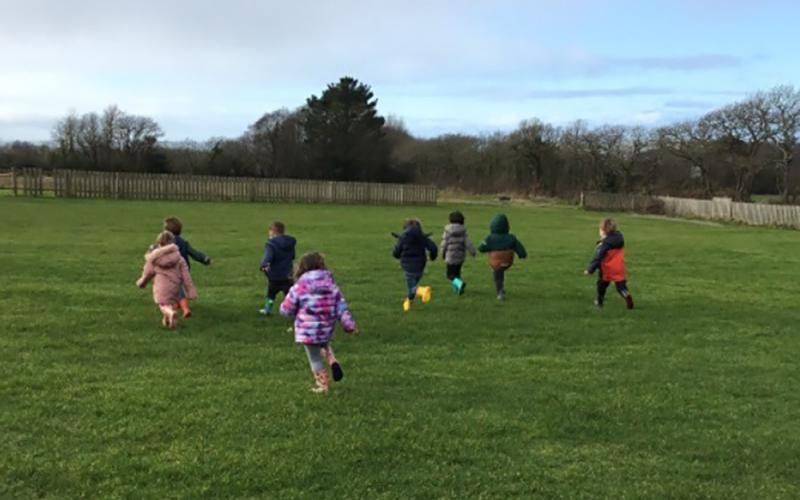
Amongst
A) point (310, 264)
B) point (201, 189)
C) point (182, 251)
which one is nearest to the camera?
point (310, 264)

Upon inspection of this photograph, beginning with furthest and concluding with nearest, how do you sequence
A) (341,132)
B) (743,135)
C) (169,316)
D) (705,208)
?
(341,132), (743,135), (705,208), (169,316)

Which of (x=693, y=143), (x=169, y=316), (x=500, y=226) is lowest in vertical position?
(x=169, y=316)

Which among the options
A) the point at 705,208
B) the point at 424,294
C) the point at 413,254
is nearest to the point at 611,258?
the point at 424,294

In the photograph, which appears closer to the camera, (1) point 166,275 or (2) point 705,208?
(1) point 166,275

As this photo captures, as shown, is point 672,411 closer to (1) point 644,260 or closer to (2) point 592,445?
(2) point 592,445

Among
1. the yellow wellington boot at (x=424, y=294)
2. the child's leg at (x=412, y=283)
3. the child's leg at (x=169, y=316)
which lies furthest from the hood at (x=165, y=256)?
the yellow wellington boot at (x=424, y=294)

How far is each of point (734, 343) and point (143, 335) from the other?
8.06 meters

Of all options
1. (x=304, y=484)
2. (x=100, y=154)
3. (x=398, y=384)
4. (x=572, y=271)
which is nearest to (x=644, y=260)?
(x=572, y=271)

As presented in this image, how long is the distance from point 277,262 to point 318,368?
4.46 metres

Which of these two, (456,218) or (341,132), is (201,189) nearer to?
(341,132)

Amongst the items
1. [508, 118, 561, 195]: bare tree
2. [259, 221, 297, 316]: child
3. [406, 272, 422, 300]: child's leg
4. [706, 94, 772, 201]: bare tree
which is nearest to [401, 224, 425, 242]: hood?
[406, 272, 422, 300]: child's leg

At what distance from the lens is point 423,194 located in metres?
57.3

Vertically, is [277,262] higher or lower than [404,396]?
higher

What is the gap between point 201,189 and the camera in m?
48.8
